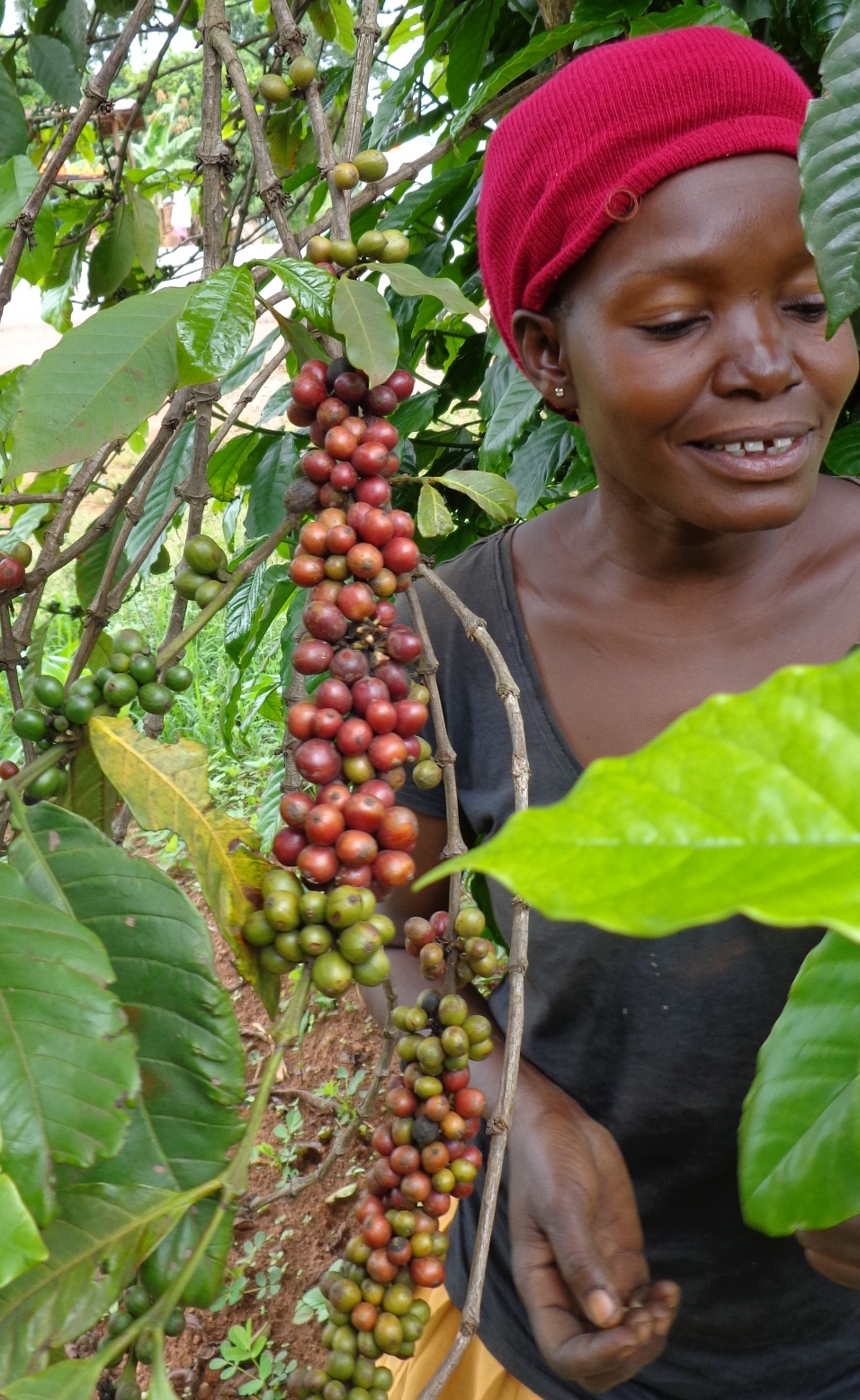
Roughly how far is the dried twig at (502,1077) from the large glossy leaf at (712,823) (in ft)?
1.34

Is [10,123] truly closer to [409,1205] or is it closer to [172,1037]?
[172,1037]

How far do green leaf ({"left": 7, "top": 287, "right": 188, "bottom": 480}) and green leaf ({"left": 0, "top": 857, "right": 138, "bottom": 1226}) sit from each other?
0.33 meters

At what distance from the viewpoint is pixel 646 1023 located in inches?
47.8

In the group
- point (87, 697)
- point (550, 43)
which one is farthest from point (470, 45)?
point (87, 697)

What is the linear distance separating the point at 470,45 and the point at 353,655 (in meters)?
1.24

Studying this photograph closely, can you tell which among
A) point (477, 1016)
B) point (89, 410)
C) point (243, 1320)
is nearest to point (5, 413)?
point (89, 410)

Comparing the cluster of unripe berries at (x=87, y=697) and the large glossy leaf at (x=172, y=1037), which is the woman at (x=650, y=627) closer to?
the large glossy leaf at (x=172, y=1037)

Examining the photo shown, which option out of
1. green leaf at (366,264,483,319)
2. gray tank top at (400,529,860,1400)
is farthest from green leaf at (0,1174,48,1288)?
gray tank top at (400,529,860,1400)

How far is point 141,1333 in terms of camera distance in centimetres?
57

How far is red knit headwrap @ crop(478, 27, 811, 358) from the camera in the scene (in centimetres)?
98

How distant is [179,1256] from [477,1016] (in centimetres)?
35

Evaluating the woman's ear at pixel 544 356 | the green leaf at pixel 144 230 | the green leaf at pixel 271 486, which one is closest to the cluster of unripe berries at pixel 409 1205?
the woman's ear at pixel 544 356

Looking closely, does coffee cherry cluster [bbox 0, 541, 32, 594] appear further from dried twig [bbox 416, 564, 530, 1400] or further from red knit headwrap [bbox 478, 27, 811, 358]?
red knit headwrap [bbox 478, 27, 811, 358]

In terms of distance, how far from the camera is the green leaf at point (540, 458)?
1599 mm
